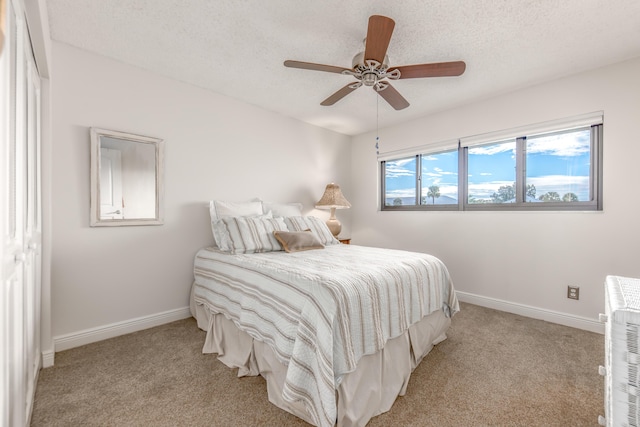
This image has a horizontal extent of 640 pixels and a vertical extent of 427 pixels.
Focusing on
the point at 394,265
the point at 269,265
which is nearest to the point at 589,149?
the point at 394,265

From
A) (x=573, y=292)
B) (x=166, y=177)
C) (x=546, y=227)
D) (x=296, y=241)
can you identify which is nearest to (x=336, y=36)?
(x=296, y=241)

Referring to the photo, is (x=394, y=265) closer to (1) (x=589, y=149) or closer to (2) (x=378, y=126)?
(1) (x=589, y=149)

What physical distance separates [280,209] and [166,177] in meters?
1.27

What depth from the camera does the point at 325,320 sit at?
4.50ft

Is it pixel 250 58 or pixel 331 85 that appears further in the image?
pixel 331 85

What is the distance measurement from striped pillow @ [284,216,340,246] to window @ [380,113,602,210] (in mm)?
1541

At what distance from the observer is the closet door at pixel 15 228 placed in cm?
92

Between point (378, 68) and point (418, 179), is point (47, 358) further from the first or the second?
point (418, 179)

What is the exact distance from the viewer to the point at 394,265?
6.46 ft

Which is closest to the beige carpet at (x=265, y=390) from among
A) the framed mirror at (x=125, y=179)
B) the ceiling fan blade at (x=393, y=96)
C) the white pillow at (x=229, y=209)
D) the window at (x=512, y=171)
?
the framed mirror at (x=125, y=179)

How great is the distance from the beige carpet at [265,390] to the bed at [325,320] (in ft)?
0.41

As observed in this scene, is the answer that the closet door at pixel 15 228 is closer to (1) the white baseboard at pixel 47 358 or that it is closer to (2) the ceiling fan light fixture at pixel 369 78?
(1) the white baseboard at pixel 47 358

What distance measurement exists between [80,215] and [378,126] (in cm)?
367

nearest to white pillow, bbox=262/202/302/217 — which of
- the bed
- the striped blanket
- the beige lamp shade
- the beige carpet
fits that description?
the beige lamp shade
